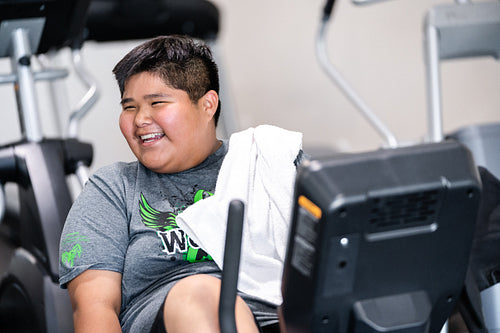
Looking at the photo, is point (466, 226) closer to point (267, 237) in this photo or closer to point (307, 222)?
point (307, 222)

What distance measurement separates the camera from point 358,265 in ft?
2.38

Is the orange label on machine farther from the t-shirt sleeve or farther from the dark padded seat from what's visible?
the dark padded seat

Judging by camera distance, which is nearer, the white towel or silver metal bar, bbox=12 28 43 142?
the white towel

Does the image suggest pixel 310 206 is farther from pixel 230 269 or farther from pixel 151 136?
pixel 151 136

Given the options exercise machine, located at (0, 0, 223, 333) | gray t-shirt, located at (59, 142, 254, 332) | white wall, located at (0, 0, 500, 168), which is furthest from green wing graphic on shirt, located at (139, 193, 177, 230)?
white wall, located at (0, 0, 500, 168)

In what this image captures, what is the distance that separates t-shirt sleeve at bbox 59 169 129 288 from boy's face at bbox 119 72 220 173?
9cm

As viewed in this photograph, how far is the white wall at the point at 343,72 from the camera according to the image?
321cm

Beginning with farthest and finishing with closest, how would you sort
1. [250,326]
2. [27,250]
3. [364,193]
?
[27,250], [250,326], [364,193]

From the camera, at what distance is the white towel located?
0.97 metres

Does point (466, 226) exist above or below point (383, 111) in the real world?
above

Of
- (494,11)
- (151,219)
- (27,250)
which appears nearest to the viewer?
(151,219)

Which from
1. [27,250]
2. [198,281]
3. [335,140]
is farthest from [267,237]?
[335,140]

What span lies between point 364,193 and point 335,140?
264 centimetres

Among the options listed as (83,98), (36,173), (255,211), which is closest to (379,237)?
(255,211)
